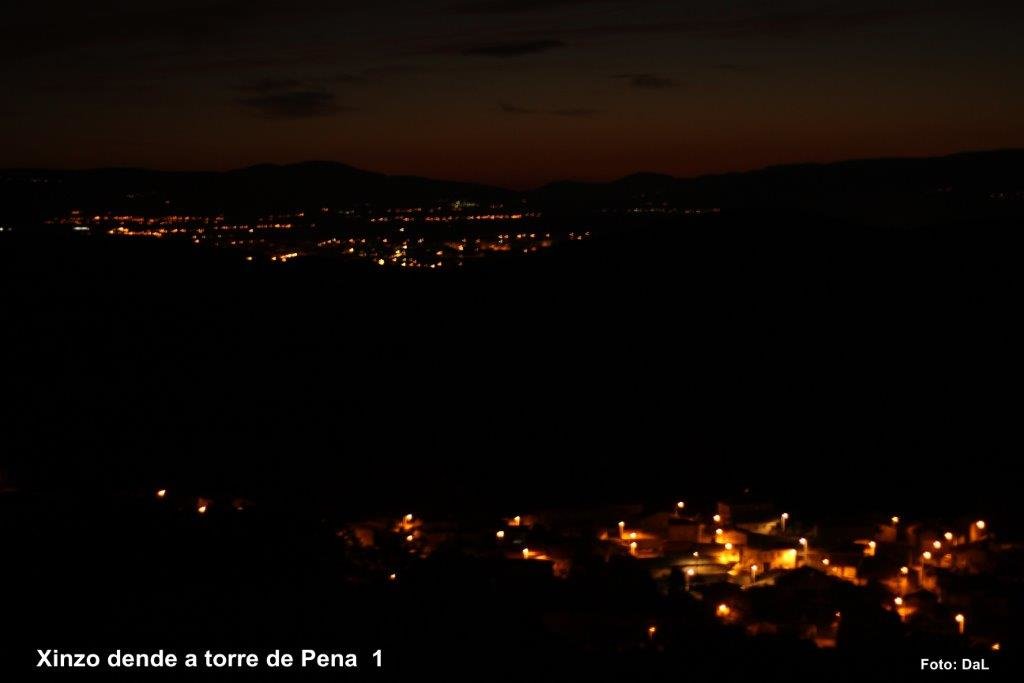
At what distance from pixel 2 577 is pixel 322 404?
519 inches

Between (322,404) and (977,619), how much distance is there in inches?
558

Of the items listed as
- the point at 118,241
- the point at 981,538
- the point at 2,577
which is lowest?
the point at 981,538

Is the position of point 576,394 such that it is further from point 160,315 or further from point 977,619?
point 977,619

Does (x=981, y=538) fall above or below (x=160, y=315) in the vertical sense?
below

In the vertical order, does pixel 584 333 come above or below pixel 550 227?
below

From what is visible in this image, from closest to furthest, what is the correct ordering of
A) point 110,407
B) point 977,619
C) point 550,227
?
1. point 977,619
2. point 110,407
3. point 550,227

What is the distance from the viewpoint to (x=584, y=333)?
27.5m

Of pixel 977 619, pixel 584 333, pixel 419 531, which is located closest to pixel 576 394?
pixel 584 333

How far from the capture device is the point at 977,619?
10117mm

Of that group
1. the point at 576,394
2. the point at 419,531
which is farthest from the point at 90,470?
the point at 576,394

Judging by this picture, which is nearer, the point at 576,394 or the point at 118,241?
the point at 576,394

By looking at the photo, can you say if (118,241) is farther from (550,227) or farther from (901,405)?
(901,405)

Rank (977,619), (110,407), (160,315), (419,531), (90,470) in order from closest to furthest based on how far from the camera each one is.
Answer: (977,619), (419,531), (90,470), (110,407), (160,315)

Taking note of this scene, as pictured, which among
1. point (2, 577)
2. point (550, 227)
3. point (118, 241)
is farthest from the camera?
point (550, 227)
